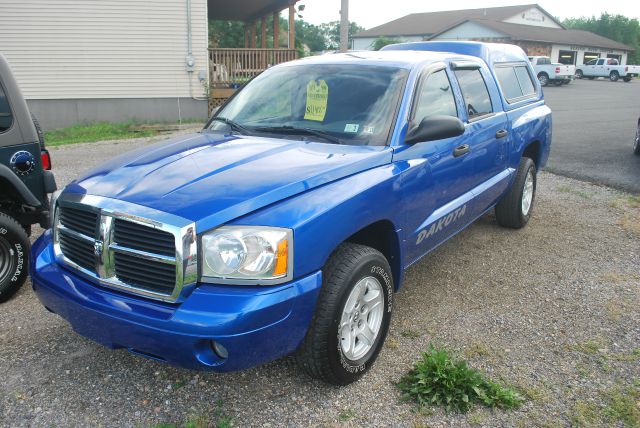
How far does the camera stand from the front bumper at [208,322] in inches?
94.8

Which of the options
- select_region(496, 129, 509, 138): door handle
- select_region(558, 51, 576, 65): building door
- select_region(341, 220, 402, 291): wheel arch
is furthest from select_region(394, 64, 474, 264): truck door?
select_region(558, 51, 576, 65): building door

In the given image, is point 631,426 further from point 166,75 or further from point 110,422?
point 166,75

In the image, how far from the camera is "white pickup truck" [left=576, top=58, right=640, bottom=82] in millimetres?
41656

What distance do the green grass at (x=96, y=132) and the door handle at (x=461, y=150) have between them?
418 inches

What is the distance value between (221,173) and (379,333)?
1.31 m

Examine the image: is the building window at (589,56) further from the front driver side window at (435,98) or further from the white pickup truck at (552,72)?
the front driver side window at (435,98)

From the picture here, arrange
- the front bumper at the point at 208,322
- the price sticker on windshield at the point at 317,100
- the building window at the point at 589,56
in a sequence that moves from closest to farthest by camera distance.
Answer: the front bumper at the point at 208,322, the price sticker on windshield at the point at 317,100, the building window at the point at 589,56

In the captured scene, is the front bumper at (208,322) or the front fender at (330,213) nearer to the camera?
the front bumper at (208,322)

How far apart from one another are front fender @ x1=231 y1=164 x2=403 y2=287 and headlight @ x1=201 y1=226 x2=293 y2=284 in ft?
0.20

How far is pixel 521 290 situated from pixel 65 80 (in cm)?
1419

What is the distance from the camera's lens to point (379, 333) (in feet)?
10.6

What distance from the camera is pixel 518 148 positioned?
5.35 m

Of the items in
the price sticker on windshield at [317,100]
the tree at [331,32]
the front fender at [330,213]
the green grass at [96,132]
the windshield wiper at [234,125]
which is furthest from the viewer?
the tree at [331,32]

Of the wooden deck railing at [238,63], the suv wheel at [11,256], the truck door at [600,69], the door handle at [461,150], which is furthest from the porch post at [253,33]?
the truck door at [600,69]
